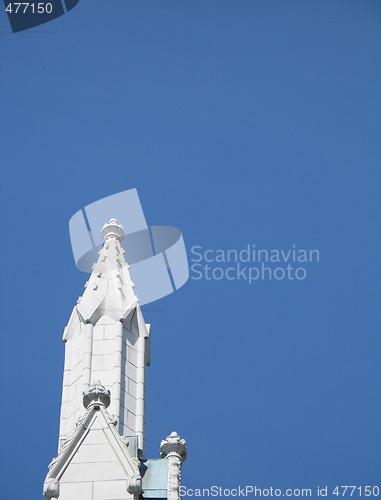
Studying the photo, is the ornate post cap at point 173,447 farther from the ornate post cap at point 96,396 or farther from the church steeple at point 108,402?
the ornate post cap at point 96,396

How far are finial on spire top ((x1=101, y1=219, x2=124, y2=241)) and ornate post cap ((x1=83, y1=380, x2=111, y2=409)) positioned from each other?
8793 millimetres

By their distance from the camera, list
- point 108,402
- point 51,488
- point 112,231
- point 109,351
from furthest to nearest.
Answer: point 112,231 < point 109,351 < point 108,402 < point 51,488

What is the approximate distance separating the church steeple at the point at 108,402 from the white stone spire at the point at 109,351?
0.02 m

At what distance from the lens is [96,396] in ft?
115

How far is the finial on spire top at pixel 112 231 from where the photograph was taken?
143 feet

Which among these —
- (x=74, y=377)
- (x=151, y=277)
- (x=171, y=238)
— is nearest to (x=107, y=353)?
(x=74, y=377)

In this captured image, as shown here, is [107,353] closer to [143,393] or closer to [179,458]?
[143,393]

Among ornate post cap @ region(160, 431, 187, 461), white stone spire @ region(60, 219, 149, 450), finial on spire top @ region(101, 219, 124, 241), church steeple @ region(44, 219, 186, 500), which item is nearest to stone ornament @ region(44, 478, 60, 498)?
church steeple @ region(44, 219, 186, 500)

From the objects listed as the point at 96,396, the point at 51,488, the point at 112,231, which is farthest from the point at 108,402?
the point at 112,231

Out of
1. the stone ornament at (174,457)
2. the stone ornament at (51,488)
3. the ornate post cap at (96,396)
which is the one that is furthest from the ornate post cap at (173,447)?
the stone ornament at (51,488)

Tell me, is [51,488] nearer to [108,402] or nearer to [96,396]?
[96,396]

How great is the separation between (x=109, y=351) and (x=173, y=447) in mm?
3672

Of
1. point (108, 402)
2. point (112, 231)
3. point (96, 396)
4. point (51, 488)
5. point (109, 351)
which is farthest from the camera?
point (112, 231)

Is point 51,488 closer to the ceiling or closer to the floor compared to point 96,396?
closer to the floor
